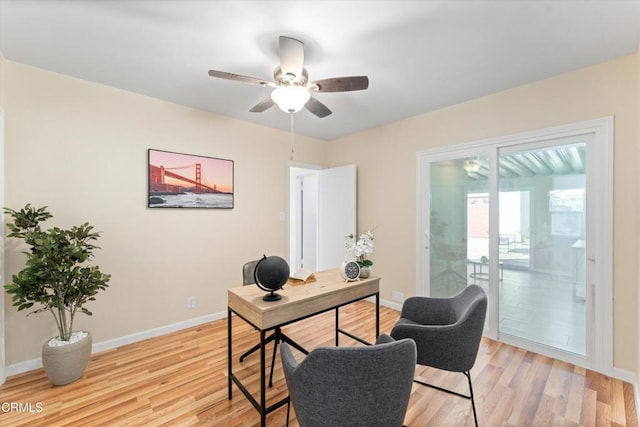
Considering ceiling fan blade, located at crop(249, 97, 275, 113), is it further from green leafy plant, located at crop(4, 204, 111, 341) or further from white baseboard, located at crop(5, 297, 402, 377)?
white baseboard, located at crop(5, 297, 402, 377)

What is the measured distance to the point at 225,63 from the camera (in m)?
2.20

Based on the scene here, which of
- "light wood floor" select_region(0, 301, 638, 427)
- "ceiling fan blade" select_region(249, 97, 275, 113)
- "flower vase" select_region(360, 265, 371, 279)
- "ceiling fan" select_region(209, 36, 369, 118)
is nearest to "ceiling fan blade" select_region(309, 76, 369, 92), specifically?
"ceiling fan" select_region(209, 36, 369, 118)

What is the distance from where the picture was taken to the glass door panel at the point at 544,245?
238 centimetres

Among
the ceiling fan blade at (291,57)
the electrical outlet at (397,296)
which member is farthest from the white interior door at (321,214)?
the ceiling fan blade at (291,57)

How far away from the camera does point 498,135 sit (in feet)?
9.09

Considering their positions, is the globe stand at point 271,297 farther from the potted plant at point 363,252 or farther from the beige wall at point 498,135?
the beige wall at point 498,135

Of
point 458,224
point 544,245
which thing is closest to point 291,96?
point 458,224

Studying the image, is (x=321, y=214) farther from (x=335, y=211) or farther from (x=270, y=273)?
(x=270, y=273)

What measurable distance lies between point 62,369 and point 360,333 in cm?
259

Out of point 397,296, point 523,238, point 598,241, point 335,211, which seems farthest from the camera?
point 335,211

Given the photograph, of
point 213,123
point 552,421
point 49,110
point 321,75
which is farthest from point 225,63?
point 552,421

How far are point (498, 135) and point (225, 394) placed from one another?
3466mm

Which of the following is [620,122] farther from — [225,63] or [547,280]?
[225,63]

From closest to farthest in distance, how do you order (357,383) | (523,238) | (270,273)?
(357,383) < (270,273) < (523,238)
